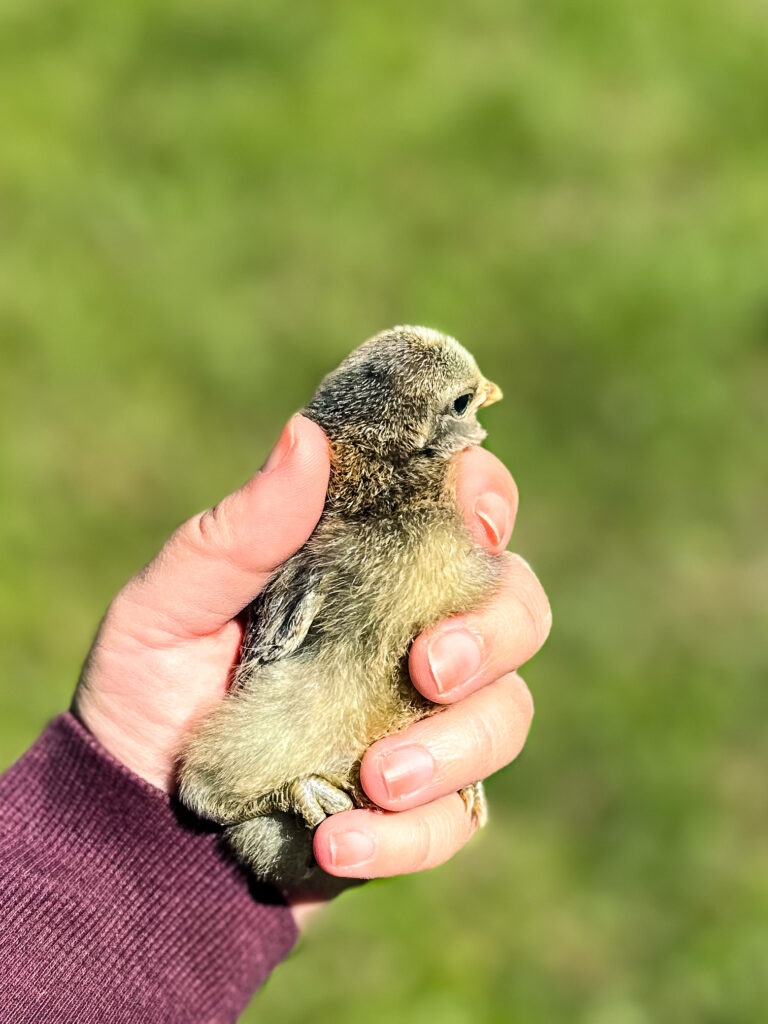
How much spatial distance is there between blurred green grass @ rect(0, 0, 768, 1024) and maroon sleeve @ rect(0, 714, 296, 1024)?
2.10 meters

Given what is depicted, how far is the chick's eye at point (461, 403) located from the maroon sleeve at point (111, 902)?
5.20 ft

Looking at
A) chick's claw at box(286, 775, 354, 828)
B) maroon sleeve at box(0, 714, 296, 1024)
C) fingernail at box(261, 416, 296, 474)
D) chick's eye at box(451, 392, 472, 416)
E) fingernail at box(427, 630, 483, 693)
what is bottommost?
maroon sleeve at box(0, 714, 296, 1024)

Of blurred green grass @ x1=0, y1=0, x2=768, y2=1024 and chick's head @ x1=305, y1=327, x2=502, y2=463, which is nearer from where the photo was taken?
chick's head @ x1=305, y1=327, x2=502, y2=463

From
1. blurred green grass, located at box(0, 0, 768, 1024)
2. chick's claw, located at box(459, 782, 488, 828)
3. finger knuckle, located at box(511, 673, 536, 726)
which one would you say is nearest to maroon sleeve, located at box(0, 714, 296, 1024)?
chick's claw, located at box(459, 782, 488, 828)

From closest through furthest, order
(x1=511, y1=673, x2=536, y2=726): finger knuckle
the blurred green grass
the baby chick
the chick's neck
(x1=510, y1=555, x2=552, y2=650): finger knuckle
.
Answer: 1. the baby chick
2. the chick's neck
3. (x1=510, y1=555, x2=552, y2=650): finger knuckle
4. (x1=511, y1=673, x2=536, y2=726): finger knuckle
5. the blurred green grass

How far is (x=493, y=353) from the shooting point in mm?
7754

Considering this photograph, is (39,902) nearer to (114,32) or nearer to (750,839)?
(750,839)

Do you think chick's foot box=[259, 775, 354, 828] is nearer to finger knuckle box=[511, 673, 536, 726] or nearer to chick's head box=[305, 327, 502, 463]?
finger knuckle box=[511, 673, 536, 726]

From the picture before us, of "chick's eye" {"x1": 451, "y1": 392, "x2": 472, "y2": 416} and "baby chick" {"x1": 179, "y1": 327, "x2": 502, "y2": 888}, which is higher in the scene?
"chick's eye" {"x1": 451, "y1": 392, "x2": 472, "y2": 416}

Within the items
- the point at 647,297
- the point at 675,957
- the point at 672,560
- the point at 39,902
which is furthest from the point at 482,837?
the point at 647,297

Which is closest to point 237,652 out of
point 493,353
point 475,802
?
point 475,802

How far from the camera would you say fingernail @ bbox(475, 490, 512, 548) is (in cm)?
384

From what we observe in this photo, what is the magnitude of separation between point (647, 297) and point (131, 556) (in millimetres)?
3872

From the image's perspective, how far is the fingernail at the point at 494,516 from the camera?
151 inches
